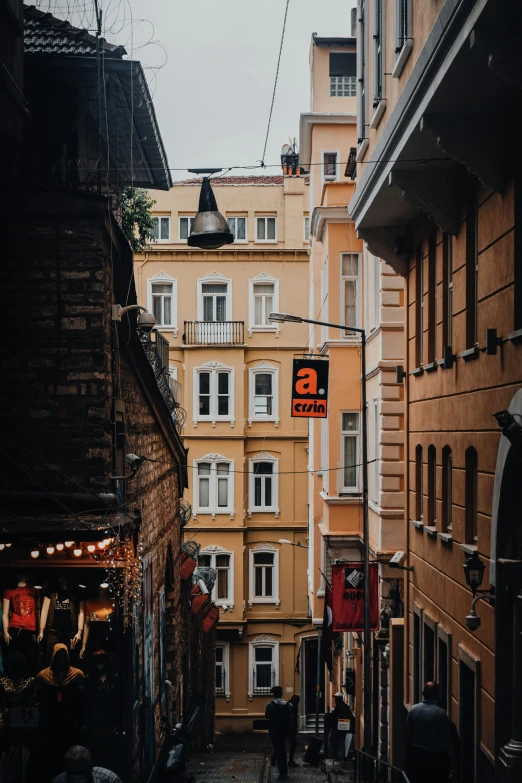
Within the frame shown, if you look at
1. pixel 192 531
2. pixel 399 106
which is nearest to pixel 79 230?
pixel 399 106

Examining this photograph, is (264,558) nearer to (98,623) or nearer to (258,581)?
(258,581)

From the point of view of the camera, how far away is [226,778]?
18.7 metres

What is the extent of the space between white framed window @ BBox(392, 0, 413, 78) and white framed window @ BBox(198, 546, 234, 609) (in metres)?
30.6

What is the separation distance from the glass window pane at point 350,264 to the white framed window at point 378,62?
30.7 feet

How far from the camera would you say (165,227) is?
4378 cm

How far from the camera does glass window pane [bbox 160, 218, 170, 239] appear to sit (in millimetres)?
43688

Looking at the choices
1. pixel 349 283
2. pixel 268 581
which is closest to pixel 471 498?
pixel 349 283

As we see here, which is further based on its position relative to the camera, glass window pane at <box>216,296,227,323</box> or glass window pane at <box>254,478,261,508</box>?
glass window pane at <box>216,296,227,323</box>

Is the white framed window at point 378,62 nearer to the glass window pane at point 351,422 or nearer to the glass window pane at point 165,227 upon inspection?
the glass window pane at point 351,422

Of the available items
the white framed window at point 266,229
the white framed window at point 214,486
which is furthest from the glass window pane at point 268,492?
the white framed window at point 266,229

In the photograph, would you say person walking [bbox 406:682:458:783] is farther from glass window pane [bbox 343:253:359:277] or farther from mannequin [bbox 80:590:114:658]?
glass window pane [bbox 343:253:359:277]

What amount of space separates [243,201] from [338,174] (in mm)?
9881

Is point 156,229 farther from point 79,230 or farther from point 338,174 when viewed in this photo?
point 79,230

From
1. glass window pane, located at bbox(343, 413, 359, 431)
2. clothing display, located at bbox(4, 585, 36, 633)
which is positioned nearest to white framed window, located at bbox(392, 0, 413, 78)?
clothing display, located at bbox(4, 585, 36, 633)
